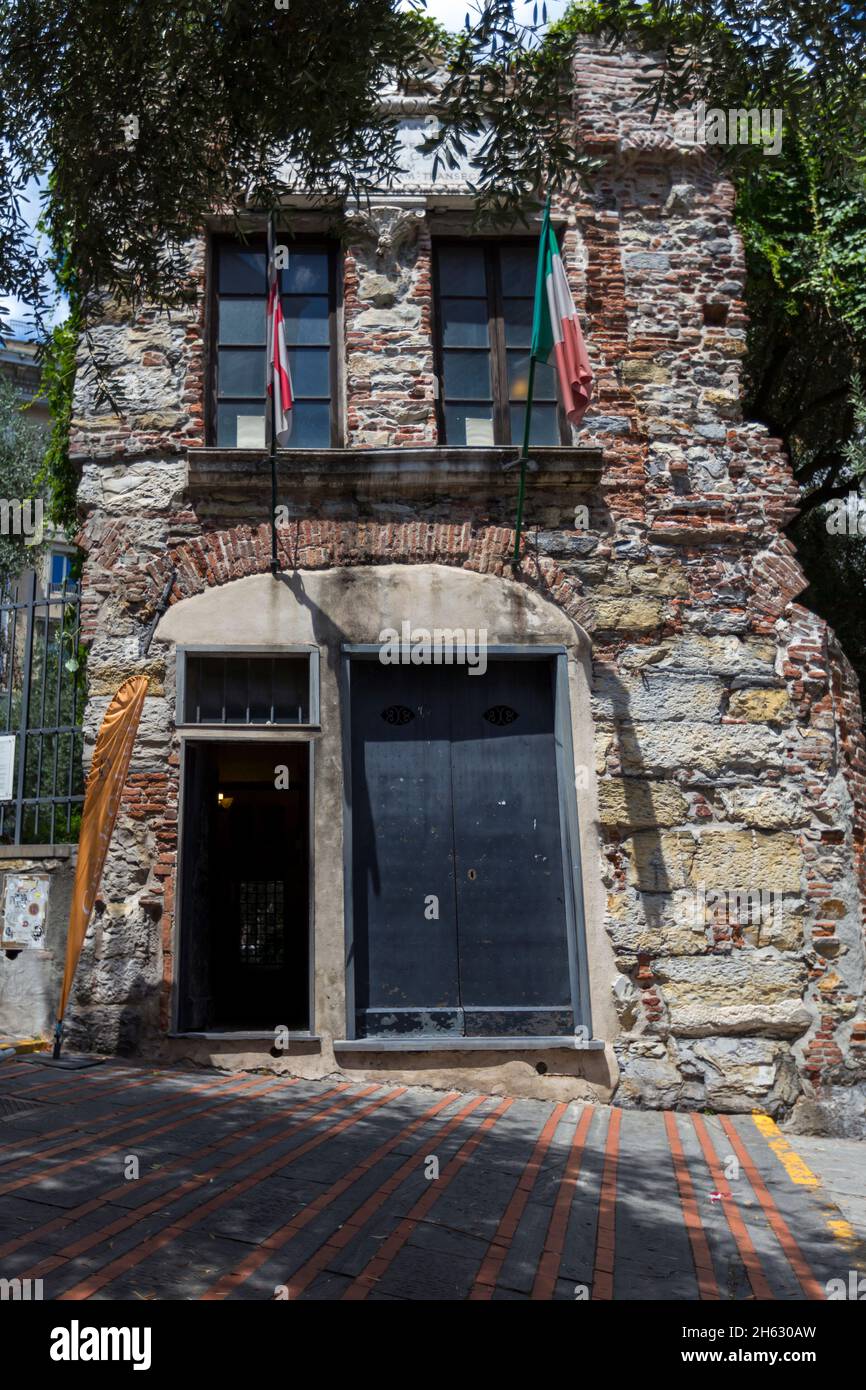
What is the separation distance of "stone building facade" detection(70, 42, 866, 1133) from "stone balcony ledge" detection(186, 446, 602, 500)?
21 millimetres

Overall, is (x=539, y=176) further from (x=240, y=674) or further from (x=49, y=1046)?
(x=49, y=1046)

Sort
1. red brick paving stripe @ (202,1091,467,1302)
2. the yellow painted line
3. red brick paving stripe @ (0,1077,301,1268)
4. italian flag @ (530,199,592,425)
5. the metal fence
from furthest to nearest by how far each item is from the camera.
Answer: the metal fence < italian flag @ (530,199,592,425) < the yellow painted line < red brick paving stripe @ (0,1077,301,1268) < red brick paving stripe @ (202,1091,467,1302)

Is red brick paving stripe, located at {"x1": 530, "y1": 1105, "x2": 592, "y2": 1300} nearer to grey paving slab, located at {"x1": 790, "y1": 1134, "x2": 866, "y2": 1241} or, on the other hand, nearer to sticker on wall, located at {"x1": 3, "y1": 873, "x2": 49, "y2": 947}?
grey paving slab, located at {"x1": 790, "y1": 1134, "x2": 866, "y2": 1241}

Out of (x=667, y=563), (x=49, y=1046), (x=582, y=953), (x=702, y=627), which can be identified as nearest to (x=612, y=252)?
(x=667, y=563)

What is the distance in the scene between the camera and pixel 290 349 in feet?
27.6

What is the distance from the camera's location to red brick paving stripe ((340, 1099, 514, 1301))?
11.8 ft

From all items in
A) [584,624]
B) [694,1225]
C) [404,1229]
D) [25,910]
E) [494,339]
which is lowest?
[694,1225]

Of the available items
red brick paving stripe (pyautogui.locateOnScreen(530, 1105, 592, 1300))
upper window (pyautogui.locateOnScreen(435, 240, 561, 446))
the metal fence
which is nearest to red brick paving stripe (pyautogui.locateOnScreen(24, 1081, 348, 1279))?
red brick paving stripe (pyautogui.locateOnScreen(530, 1105, 592, 1300))

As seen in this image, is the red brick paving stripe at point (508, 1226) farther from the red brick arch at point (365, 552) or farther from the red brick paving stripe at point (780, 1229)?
the red brick arch at point (365, 552)

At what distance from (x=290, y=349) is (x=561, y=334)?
7.90 ft

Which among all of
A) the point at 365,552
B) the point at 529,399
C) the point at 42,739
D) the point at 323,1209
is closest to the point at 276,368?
the point at 365,552

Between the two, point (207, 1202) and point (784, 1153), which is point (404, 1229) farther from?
point (784, 1153)

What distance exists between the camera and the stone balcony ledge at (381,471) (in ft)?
25.3

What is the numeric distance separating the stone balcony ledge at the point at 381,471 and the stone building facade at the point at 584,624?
0.07 ft
